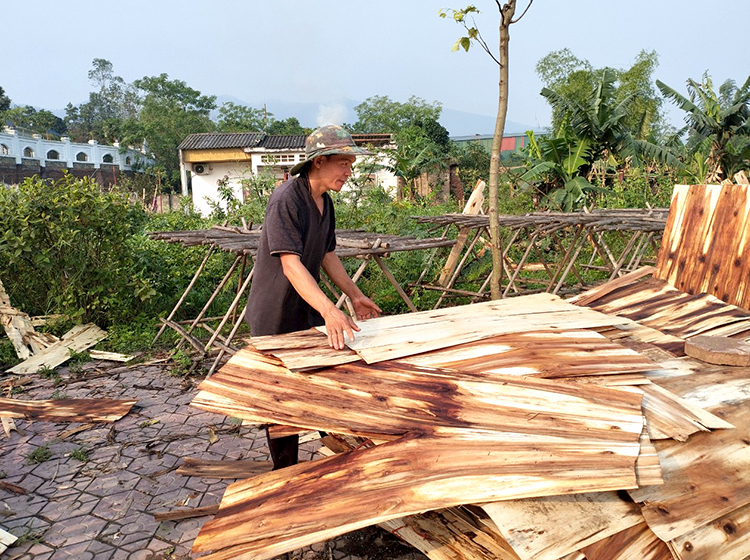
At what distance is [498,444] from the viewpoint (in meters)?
1.94

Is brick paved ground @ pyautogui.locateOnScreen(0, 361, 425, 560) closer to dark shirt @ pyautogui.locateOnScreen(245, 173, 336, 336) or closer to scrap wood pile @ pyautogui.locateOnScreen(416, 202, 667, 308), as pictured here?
dark shirt @ pyautogui.locateOnScreen(245, 173, 336, 336)

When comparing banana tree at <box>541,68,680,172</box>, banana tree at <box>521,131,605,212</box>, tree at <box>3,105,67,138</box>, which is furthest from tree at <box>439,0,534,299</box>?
tree at <box>3,105,67,138</box>

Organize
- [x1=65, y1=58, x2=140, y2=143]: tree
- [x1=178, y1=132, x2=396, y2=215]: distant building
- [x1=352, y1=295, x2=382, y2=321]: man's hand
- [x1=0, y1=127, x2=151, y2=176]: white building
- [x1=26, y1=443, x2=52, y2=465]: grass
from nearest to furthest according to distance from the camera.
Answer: [x1=352, y1=295, x2=382, y2=321]: man's hand < [x1=26, y1=443, x2=52, y2=465]: grass < [x1=178, y1=132, x2=396, y2=215]: distant building < [x1=0, y1=127, x2=151, y2=176]: white building < [x1=65, y1=58, x2=140, y2=143]: tree

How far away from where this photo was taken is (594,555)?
1.80m

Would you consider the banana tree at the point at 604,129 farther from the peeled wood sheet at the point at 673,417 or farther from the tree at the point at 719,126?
the peeled wood sheet at the point at 673,417

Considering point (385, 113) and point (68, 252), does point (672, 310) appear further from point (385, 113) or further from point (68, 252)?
point (385, 113)

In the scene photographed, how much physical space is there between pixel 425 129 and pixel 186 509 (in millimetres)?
22753

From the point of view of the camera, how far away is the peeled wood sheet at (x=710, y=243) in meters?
3.33

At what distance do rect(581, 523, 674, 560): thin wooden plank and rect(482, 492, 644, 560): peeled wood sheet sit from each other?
39 mm

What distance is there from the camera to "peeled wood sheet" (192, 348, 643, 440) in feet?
6.71

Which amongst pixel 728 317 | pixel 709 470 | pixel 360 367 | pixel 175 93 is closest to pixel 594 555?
pixel 709 470

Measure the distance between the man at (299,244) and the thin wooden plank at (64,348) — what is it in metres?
4.24

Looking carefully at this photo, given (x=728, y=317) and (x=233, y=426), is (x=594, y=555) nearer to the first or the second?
(x=728, y=317)

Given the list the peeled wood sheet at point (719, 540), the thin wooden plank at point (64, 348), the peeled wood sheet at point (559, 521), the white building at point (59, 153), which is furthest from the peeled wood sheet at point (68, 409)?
the white building at point (59, 153)
